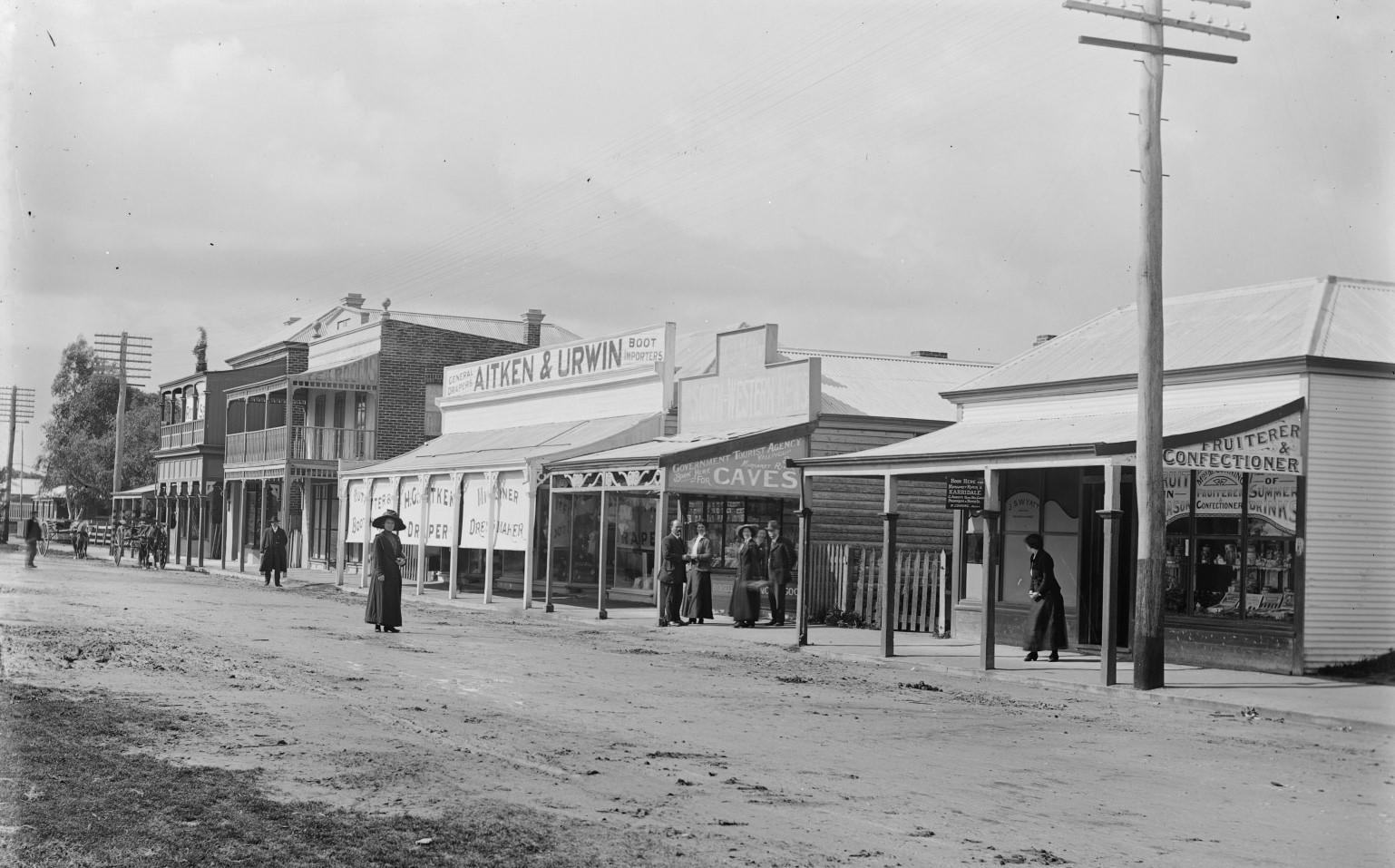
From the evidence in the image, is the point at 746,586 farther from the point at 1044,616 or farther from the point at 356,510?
the point at 356,510

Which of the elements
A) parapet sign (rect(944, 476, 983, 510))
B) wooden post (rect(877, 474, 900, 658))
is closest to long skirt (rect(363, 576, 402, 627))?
wooden post (rect(877, 474, 900, 658))

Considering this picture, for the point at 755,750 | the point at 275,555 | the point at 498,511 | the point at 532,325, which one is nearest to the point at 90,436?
the point at 532,325

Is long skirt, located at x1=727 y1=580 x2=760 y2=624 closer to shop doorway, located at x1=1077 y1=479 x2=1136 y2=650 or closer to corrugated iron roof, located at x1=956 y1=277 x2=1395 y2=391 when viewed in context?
corrugated iron roof, located at x1=956 y1=277 x2=1395 y2=391

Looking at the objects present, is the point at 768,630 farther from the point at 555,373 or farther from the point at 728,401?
the point at 555,373

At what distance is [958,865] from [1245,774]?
14.3 ft

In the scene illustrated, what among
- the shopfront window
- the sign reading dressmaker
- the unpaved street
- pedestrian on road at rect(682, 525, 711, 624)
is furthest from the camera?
the sign reading dressmaker

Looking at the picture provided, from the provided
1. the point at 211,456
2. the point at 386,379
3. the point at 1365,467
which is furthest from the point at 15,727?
the point at 211,456

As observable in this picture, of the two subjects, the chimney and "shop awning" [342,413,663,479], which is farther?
the chimney

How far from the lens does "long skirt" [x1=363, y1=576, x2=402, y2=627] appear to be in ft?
69.3

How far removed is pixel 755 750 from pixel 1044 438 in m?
9.80

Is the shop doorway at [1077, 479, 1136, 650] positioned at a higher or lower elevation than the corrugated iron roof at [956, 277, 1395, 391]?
lower

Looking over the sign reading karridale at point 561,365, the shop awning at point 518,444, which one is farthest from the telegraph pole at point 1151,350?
the sign reading karridale at point 561,365

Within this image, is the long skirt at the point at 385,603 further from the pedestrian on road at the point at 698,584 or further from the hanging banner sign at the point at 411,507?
the hanging banner sign at the point at 411,507

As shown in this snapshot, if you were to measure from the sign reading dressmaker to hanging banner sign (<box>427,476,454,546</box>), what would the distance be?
1.72 feet
